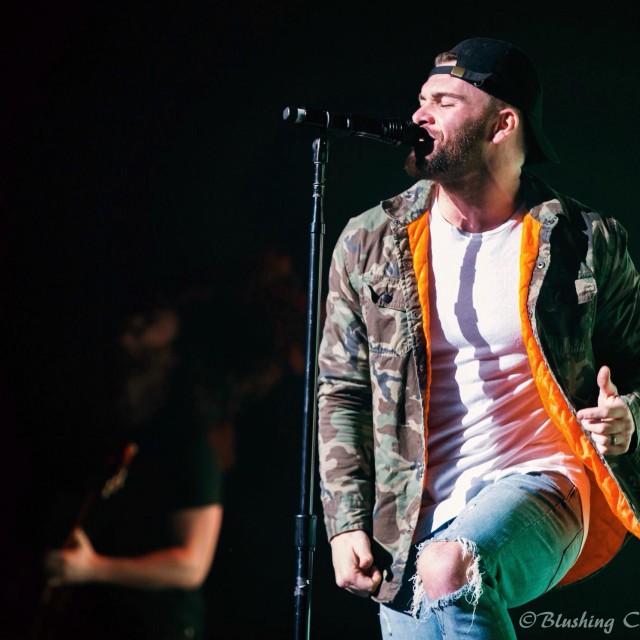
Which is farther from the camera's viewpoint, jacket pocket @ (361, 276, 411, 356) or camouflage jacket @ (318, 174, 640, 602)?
jacket pocket @ (361, 276, 411, 356)

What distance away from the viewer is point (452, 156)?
7.96 ft

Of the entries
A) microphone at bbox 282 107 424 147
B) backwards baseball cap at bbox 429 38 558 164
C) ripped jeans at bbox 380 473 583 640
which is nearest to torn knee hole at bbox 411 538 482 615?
ripped jeans at bbox 380 473 583 640

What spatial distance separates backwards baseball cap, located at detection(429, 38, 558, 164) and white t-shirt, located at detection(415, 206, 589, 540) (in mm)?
342

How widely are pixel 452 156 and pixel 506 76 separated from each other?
1.04 ft

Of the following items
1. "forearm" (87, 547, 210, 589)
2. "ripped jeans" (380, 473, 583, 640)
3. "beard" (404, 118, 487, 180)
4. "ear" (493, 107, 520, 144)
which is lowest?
"forearm" (87, 547, 210, 589)

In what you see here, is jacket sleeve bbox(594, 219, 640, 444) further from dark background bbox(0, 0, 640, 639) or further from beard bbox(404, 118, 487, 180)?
dark background bbox(0, 0, 640, 639)

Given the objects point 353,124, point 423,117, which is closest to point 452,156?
point 423,117

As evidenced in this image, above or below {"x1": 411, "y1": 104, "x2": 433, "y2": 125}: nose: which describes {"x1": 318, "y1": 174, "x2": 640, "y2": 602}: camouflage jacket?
below

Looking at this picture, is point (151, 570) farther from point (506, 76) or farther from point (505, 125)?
point (506, 76)

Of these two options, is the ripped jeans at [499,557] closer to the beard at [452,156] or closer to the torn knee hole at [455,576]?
the torn knee hole at [455,576]

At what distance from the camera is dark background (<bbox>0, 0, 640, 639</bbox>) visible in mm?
2918

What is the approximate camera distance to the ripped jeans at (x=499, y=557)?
1796 mm

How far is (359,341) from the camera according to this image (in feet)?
8.15

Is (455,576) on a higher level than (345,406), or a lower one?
lower
